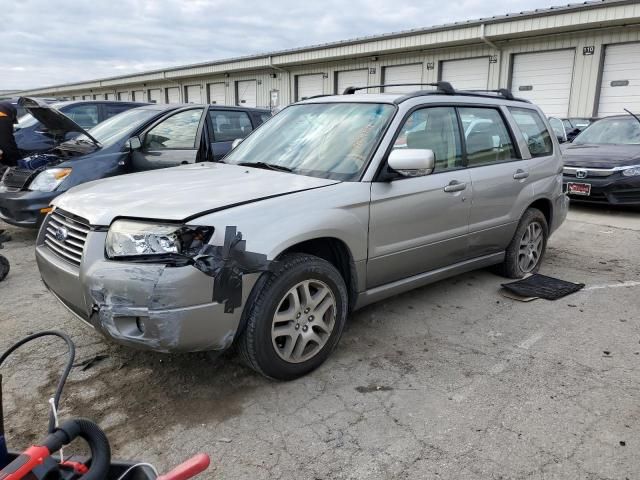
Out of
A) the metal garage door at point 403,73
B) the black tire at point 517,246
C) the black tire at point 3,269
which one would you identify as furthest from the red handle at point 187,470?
the metal garage door at point 403,73

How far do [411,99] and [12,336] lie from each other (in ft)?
11.1

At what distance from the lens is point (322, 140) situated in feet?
12.0

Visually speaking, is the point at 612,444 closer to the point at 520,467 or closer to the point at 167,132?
the point at 520,467

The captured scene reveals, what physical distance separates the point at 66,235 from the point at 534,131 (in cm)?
429

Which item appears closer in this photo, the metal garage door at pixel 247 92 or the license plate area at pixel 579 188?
the license plate area at pixel 579 188

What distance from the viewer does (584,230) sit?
287 inches

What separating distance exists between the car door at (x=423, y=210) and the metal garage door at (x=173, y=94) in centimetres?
3270

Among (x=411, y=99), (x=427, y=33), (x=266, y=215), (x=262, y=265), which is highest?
(x=427, y=33)

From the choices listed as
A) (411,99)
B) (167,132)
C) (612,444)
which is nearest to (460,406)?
(612,444)

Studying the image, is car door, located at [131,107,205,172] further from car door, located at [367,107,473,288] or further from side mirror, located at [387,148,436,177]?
side mirror, located at [387,148,436,177]

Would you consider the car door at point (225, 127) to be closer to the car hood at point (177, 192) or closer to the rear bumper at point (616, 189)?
the car hood at point (177, 192)

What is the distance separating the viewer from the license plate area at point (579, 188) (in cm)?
831

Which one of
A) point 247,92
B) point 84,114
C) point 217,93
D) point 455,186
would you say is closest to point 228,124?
point 84,114

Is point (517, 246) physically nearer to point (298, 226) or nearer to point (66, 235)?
point (298, 226)
